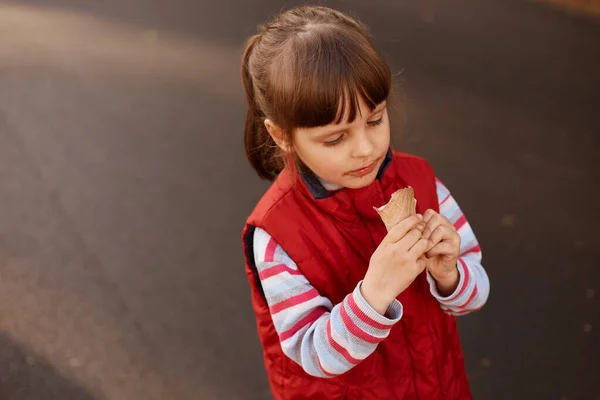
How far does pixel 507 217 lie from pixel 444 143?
23.2 inches

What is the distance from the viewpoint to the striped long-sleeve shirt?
4.37ft

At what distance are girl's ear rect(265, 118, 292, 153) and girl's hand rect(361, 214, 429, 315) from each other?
0.29 m

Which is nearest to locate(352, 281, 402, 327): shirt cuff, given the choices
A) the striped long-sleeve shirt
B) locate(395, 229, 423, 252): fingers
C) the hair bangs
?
the striped long-sleeve shirt

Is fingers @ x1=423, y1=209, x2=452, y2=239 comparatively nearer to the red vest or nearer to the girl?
the girl

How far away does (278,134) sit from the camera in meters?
1.45

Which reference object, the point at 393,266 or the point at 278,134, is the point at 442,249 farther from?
the point at 278,134

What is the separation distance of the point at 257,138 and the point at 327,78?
13.8 inches

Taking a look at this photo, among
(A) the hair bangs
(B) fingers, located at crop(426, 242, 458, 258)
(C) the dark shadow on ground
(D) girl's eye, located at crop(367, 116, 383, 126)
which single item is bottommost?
(C) the dark shadow on ground

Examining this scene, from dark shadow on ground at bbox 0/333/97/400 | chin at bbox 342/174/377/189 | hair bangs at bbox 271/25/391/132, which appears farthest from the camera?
dark shadow on ground at bbox 0/333/97/400

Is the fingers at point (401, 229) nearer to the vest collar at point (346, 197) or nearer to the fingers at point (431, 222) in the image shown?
the fingers at point (431, 222)

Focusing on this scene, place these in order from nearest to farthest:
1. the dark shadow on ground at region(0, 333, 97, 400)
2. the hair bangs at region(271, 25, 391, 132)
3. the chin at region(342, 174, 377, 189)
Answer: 1. the hair bangs at region(271, 25, 391, 132)
2. the chin at region(342, 174, 377, 189)
3. the dark shadow on ground at region(0, 333, 97, 400)

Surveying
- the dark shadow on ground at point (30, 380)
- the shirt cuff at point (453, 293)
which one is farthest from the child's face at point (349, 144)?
the dark shadow on ground at point (30, 380)

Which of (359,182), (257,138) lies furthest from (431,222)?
(257,138)

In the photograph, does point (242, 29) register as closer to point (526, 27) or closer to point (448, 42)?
point (448, 42)
